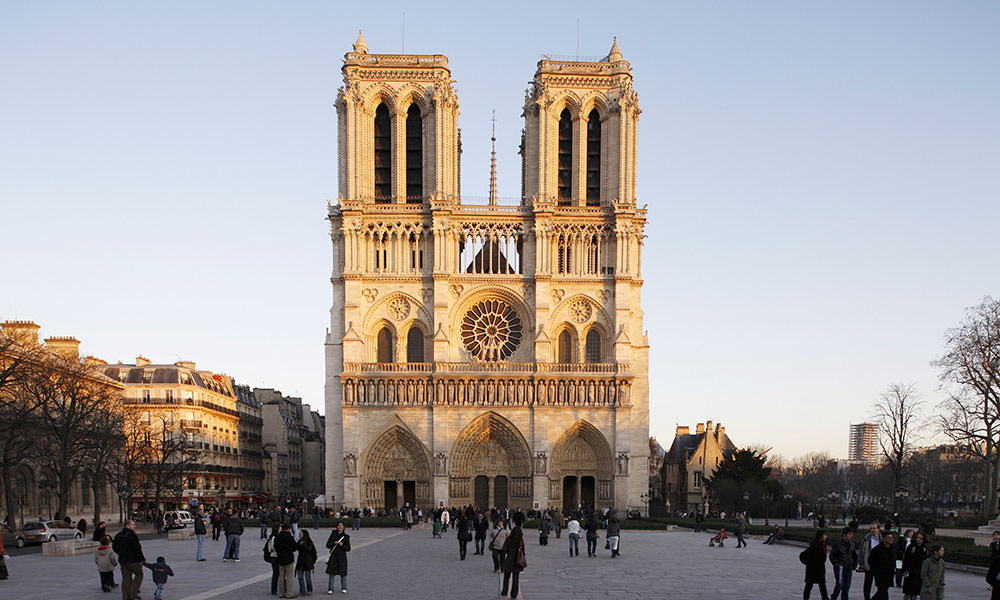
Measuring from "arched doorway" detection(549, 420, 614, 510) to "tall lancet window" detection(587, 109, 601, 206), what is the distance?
585 inches

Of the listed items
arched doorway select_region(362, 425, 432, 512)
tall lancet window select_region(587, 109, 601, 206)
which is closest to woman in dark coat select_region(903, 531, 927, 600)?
arched doorway select_region(362, 425, 432, 512)

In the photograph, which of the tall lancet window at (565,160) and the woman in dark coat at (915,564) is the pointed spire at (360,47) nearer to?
the tall lancet window at (565,160)

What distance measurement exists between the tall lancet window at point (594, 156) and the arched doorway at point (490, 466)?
15.8m

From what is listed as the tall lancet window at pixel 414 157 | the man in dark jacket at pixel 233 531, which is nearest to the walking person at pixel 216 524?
the man in dark jacket at pixel 233 531

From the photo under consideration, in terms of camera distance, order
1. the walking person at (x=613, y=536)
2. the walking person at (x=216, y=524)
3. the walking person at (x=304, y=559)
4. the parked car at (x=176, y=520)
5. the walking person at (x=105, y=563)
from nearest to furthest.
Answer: the walking person at (x=304, y=559), the walking person at (x=105, y=563), the walking person at (x=613, y=536), the walking person at (x=216, y=524), the parked car at (x=176, y=520)

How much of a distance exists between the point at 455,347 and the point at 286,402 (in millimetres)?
40383

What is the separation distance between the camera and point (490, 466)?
57500mm

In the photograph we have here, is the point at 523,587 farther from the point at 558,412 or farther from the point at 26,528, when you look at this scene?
the point at 558,412

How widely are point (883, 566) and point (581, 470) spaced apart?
42.7 metres

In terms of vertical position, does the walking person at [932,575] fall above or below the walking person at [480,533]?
above

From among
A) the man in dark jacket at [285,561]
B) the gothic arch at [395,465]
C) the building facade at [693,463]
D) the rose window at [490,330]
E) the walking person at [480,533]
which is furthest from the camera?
the building facade at [693,463]

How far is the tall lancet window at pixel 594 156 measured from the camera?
199 ft

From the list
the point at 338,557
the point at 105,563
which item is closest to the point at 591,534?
the point at 338,557

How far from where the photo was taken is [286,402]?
93375 millimetres
